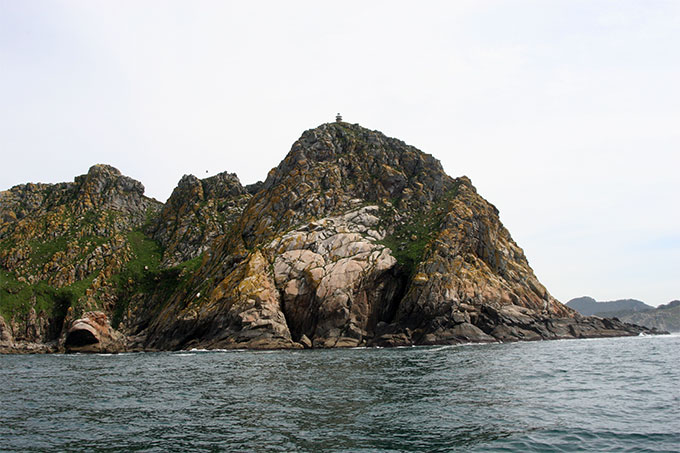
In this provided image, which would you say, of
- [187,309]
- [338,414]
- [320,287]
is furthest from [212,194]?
[338,414]

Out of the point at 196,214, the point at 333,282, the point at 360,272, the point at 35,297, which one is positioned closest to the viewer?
the point at 333,282

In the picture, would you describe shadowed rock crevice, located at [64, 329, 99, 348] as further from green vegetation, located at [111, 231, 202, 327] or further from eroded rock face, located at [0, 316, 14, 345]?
green vegetation, located at [111, 231, 202, 327]

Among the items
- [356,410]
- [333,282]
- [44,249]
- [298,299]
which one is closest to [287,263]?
[298,299]

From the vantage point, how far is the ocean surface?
21531 mm

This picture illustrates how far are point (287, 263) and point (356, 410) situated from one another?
8556 cm

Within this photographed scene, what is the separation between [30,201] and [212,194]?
221ft

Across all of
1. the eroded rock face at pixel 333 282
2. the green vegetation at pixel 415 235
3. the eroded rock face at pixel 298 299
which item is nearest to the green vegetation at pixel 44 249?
the eroded rock face at pixel 298 299

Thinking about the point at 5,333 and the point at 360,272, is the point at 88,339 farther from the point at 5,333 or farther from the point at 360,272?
the point at 360,272

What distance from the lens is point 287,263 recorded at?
370ft

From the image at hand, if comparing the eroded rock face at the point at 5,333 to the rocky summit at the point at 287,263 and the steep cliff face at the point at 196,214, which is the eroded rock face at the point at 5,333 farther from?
the steep cliff face at the point at 196,214

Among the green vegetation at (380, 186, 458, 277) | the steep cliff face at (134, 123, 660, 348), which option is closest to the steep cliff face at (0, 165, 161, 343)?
the steep cliff face at (134, 123, 660, 348)

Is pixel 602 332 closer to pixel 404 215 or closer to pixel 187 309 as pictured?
pixel 404 215

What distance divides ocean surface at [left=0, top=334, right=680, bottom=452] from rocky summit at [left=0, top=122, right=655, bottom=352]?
5200cm

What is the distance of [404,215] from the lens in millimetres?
138875
